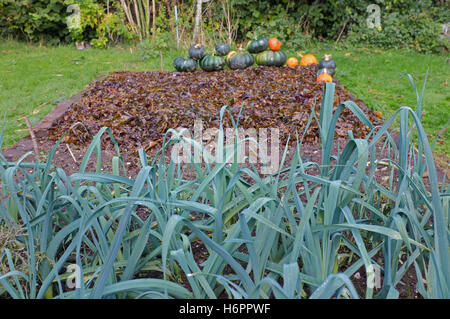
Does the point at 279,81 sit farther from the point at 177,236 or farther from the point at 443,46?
the point at 443,46

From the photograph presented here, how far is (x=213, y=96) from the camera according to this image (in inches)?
160

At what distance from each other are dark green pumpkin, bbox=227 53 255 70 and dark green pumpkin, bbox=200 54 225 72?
0.13 metres

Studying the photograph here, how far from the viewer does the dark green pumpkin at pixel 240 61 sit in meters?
5.50

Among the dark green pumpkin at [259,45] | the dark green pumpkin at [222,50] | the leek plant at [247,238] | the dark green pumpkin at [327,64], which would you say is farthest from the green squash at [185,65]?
the leek plant at [247,238]

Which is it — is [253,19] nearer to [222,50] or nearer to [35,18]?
[222,50]

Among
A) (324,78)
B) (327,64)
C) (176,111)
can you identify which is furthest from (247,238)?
(327,64)

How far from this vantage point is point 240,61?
18.0 ft

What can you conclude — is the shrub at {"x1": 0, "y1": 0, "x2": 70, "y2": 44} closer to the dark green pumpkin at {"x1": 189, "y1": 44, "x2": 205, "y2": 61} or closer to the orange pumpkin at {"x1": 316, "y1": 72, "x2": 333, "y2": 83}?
the dark green pumpkin at {"x1": 189, "y1": 44, "x2": 205, "y2": 61}

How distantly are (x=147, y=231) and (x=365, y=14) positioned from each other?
321 inches

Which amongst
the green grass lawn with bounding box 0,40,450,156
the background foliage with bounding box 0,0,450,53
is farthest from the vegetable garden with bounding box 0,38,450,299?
the background foliage with bounding box 0,0,450,53

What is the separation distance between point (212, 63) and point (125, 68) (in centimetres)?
164

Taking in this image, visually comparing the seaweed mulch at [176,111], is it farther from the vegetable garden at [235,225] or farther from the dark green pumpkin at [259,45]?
the dark green pumpkin at [259,45]
